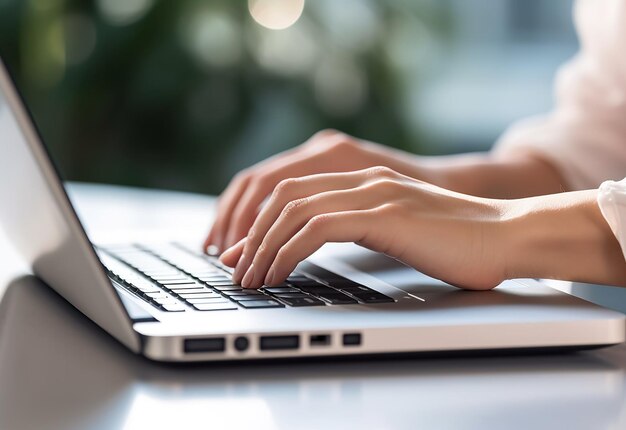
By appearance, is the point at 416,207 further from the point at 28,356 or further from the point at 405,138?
the point at 405,138

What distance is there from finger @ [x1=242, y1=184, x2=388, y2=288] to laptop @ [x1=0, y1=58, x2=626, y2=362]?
2 cm

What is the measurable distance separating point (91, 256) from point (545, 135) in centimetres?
86

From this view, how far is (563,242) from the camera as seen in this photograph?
2.07 feet

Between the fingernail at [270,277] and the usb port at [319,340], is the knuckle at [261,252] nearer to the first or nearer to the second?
the fingernail at [270,277]

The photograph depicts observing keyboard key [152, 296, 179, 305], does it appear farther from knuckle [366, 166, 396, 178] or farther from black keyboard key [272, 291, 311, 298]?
knuckle [366, 166, 396, 178]

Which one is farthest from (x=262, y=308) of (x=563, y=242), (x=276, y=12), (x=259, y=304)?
(x=276, y=12)

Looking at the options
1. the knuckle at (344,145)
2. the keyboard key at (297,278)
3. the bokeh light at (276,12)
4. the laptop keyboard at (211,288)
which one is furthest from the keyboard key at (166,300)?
the bokeh light at (276,12)

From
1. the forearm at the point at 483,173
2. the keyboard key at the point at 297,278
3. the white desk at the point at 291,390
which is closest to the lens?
the white desk at the point at 291,390

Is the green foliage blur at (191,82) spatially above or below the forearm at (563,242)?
above

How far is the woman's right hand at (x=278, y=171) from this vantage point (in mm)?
853

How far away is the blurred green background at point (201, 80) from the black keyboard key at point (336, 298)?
7.91 feet

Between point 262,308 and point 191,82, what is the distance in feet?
8.18

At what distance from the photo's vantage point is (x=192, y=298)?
1.89ft

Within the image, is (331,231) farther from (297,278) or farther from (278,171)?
(278,171)
